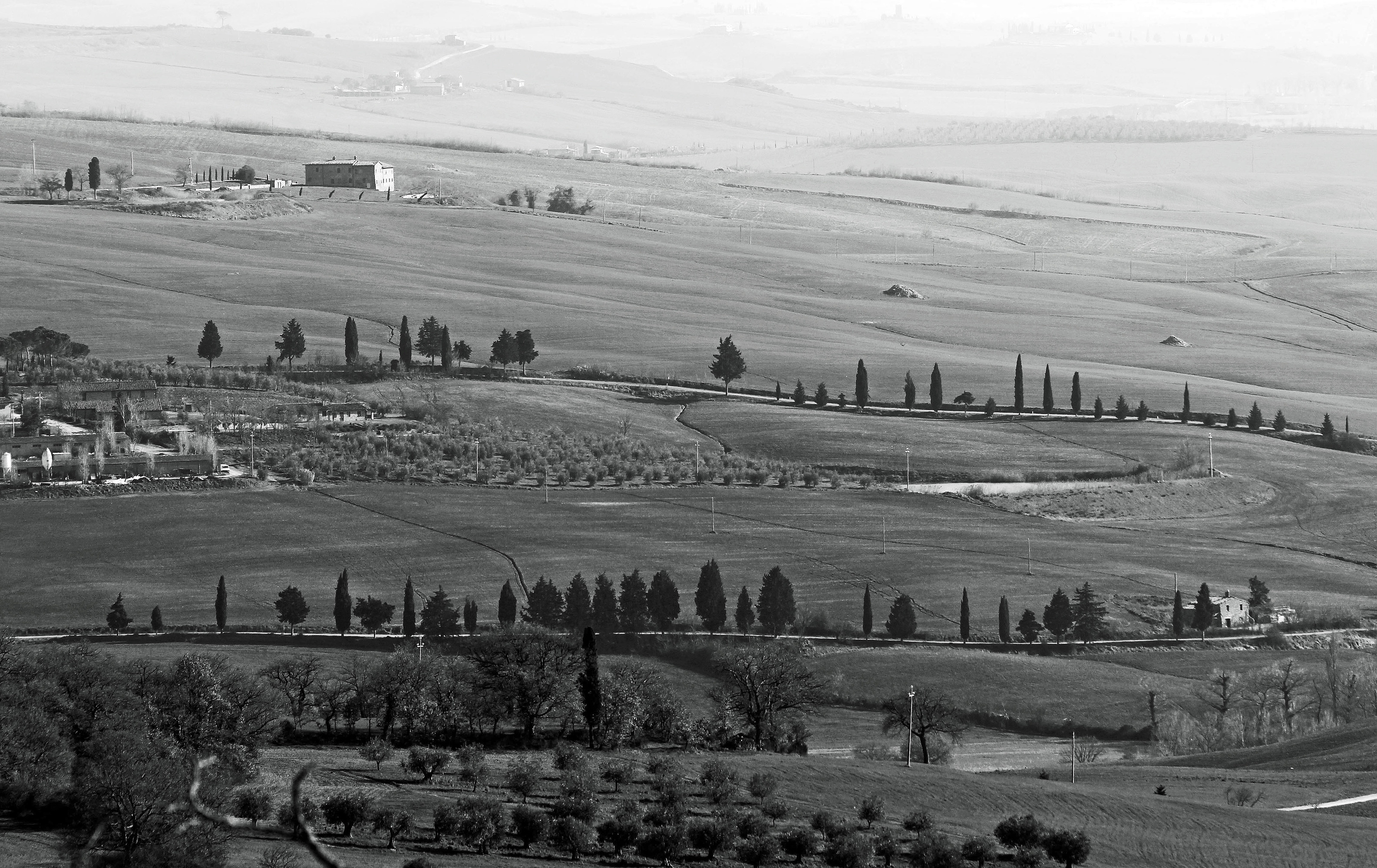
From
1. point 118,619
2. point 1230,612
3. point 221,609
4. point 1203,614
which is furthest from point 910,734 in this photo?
point 118,619

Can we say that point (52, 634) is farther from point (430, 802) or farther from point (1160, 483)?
point (1160, 483)

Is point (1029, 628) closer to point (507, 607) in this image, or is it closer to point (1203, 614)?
point (1203, 614)

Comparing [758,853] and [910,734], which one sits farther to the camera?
[910,734]

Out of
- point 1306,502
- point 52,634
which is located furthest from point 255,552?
point 1306,502

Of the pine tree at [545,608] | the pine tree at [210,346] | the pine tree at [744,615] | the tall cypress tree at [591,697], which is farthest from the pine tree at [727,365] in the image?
the tall cypress tree at [591,697]

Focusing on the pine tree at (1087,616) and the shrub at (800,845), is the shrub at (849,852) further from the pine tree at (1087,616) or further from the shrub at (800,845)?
the pine tree at (1087,616)

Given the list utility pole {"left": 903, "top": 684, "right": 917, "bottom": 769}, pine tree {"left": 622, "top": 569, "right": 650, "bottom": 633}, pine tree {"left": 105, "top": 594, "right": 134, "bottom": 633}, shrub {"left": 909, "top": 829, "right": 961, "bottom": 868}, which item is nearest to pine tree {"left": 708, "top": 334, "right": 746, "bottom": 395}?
pine tree {"left": 622, "top": 569, "right": 650, "bottom": 633}
